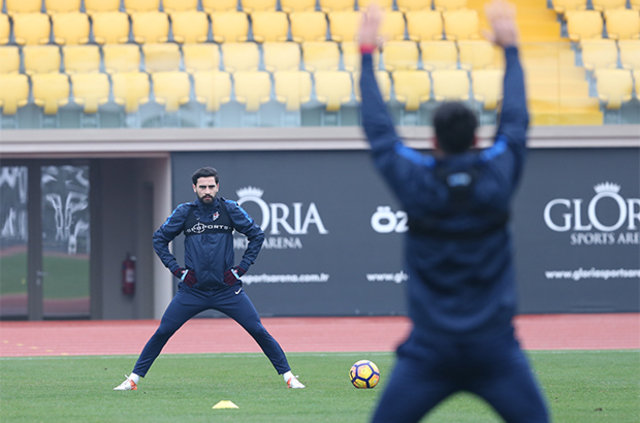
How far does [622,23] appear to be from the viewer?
2417 cm

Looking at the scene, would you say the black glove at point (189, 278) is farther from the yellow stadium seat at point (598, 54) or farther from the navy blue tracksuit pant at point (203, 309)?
the yellow stadium seat at point (598, 54)

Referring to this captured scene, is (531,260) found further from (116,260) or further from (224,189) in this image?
(116,260)

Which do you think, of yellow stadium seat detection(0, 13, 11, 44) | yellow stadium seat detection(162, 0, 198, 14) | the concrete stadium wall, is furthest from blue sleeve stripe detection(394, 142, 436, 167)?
yellow stadium seat detection(162, 0, 198, 14)

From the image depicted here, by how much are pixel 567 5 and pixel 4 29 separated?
11922 mm

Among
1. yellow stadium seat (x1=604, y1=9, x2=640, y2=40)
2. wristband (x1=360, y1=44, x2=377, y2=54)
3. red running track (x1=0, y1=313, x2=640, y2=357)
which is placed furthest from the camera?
yellow stadium seat (x1=604, y1=9, x2=640, y2=40)

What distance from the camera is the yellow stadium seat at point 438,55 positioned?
21.1 meters

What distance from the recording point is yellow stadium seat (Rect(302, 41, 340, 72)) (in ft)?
69.1

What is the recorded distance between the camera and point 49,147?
2055 centimetres

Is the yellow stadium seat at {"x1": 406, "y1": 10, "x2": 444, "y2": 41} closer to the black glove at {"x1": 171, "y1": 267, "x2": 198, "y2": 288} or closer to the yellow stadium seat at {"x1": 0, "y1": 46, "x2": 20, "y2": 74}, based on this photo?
the yellow stadium seat at {"x1": 0, "y1": 46, "x2": 20, "y2": 74}

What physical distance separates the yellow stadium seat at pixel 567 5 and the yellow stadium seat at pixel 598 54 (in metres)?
3.51

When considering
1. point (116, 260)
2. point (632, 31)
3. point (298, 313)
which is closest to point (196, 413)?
point (298, 313)

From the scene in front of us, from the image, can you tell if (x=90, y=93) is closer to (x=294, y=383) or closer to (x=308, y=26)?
(x=308, y=26)

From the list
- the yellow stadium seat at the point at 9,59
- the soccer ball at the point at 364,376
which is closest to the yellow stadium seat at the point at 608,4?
the yellow stadium seat at the point at 9,59

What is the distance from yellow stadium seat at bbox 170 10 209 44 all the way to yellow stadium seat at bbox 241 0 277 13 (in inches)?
44.0
